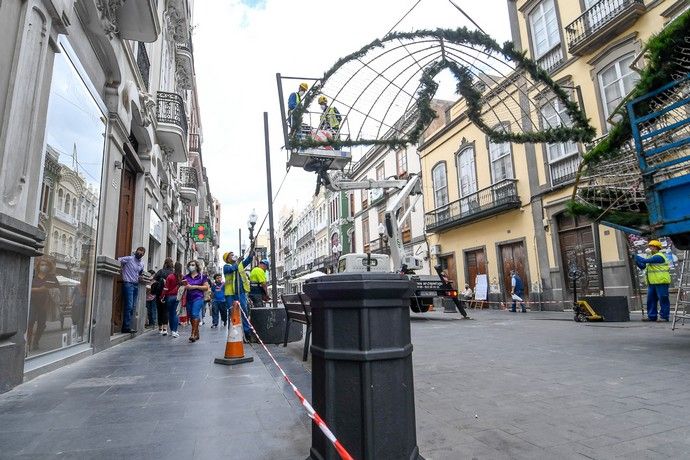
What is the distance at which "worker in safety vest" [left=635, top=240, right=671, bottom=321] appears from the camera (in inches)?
349

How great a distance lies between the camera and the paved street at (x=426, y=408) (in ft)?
8.35

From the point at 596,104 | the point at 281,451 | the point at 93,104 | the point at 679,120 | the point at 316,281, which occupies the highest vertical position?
the point at 596,104

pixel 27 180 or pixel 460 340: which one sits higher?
pixel 27 180

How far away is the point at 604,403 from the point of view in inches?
130

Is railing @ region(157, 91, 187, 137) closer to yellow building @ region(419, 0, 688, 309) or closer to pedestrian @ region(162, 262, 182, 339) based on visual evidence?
pedestrian @ region(162, 262, 182, 339)

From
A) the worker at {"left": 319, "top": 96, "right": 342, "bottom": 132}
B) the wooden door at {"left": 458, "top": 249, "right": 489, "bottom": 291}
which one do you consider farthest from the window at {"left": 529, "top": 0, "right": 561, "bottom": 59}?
the worker at {"left": 319, "top": 96, "right": 342, "bottom": 132}

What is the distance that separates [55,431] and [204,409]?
0.98 meters

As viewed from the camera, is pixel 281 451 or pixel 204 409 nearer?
pixel 281 451

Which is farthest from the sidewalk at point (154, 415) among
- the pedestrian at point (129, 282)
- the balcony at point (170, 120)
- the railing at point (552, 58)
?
the railing at point (552, 58)

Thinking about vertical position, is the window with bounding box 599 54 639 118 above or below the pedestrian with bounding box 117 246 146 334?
above

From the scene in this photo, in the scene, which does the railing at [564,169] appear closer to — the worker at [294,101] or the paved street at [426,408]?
the paved street at [426,408]

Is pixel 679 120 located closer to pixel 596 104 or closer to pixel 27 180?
pixel 27 180

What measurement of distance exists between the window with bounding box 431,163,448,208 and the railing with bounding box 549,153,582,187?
7530mm

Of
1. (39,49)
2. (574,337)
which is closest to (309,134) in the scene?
(39,49)
